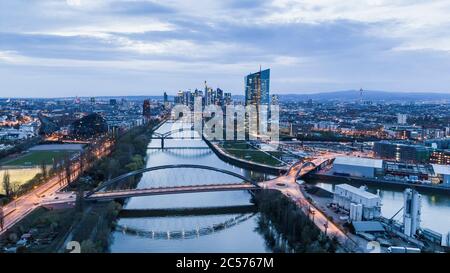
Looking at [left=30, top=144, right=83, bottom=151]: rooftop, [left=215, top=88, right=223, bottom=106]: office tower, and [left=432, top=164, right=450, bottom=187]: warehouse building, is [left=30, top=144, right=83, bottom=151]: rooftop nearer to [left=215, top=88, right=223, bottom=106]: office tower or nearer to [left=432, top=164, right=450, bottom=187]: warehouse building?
[left=432, top=164, right=450, bottom=187]: warehouse building

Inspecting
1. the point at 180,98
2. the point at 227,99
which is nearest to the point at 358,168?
the point at 227,99

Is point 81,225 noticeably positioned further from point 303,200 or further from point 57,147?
point 57,147

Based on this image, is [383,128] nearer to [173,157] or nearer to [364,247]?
[173,157]

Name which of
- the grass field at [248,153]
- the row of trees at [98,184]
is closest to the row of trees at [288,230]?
the row of trees at [98,184]

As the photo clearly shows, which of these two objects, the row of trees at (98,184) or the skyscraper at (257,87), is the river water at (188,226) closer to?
the row of trees at (98,184)
